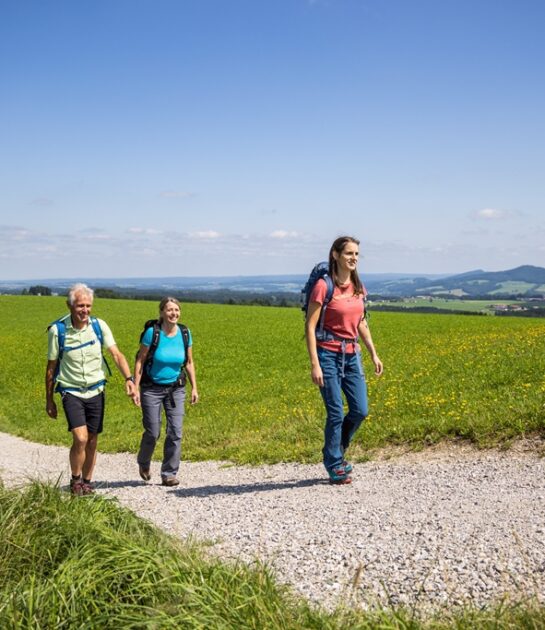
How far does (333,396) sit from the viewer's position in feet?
25.4

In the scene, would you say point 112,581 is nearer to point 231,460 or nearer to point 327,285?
point 327,285

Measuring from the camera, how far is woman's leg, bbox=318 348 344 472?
305 inches

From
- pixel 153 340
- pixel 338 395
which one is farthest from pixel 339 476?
pixel 153 340

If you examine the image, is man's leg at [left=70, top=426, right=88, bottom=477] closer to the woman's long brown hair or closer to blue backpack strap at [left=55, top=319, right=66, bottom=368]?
blue backpack strap at [left=55, top=319, right=66, bottom=368]

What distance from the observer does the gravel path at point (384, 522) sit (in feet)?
15.9

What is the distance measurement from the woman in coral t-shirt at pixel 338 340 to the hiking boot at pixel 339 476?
13 centimetres

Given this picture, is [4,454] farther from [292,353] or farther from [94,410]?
[292,353]

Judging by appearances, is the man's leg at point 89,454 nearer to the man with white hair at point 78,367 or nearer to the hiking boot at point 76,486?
the man with white hair at point 78,367

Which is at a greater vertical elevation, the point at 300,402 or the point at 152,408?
the point at 152,408

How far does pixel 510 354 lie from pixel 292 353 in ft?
50.7

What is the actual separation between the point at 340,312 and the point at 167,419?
292 cm

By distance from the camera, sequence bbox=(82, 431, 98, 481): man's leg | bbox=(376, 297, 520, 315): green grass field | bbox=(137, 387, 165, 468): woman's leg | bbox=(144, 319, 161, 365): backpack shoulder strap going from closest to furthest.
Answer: bbox=(82, 431, 98, 481): man's leg < bbox=(144, 319, 161, 365): backpack shoulder strap < bbox=(137, 387, 165, 468): woman's leg < bbox=(376, 297, 520, 315): green grass field

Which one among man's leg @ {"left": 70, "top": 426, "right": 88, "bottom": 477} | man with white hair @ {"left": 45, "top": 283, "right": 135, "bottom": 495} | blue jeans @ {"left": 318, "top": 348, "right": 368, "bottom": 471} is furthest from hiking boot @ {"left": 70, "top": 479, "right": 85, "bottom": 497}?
blue jeans @ {"left": 318, "top": 348, "right": 368, "bottom": 471}

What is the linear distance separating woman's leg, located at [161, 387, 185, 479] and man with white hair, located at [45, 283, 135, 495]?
123 cm
